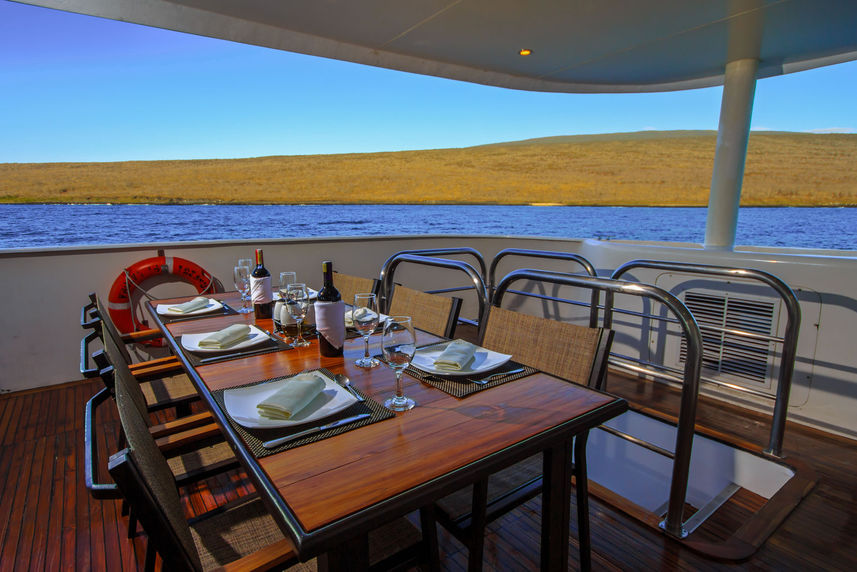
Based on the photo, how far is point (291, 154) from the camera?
23016mm

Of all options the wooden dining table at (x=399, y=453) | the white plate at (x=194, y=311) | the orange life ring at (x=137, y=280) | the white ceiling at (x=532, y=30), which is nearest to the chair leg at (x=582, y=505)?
the wooden dining table at (x=399, y=453)

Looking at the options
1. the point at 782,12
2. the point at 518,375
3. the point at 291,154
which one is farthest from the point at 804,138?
the point at 291,154

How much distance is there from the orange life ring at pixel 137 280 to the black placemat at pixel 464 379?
2.33 meters

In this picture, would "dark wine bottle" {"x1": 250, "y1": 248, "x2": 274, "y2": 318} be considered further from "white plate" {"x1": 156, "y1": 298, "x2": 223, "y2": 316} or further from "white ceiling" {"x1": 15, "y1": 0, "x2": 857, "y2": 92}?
"white ceiling" {"x1": 15, "y1": 0, "x2": 857, "y2": 92}

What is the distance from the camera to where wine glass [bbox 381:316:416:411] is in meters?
0.88

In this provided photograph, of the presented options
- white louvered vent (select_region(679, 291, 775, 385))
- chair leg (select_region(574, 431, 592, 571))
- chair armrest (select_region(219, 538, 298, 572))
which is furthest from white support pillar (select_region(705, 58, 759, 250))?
chair armrest (select_region(219, 538, 298, 572))

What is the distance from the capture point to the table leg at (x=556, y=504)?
98 centimetres

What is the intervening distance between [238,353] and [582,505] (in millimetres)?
1194

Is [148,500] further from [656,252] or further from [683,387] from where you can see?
[656,252]

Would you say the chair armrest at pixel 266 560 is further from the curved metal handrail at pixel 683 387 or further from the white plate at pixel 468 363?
the curved metal handrail at pixel 683 387

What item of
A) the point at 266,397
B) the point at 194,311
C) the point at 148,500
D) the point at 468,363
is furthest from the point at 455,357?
the point at 194,311

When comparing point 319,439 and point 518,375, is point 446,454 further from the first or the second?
point 518,375

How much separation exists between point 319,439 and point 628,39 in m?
3.36

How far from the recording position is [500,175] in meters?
23.4
